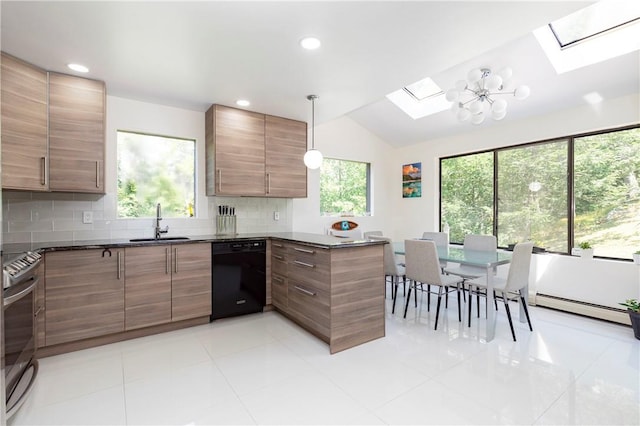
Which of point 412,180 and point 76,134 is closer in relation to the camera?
point 76,134

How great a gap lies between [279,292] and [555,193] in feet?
12.1

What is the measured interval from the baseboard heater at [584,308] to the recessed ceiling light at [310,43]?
12.8ft

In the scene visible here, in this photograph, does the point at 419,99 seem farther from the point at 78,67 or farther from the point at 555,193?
the point at 78,67

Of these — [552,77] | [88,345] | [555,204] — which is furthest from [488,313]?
[88,345]

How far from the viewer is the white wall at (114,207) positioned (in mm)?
2846

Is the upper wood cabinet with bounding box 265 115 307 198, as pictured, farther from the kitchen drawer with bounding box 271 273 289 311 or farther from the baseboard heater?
the baseboard heater

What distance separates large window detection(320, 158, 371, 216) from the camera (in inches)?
199

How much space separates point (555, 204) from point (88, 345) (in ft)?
17.5

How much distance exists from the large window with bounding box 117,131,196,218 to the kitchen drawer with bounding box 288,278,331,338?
5.48 ft

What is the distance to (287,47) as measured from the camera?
7.75 ft

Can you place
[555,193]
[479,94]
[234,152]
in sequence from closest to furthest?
1. [479,94]
2. [234,152]
3. [555,193]

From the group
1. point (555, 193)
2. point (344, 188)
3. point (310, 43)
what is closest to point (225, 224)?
point (344, 188)

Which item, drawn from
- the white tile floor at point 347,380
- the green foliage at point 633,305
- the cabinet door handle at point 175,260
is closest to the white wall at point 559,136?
the green foliage at point 633,305

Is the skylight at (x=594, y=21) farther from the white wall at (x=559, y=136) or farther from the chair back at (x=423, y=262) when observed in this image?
the chair back at (x=423, y=262)
